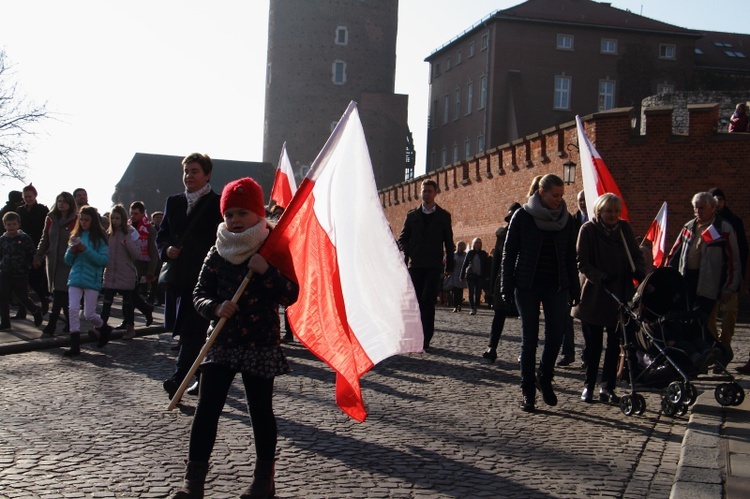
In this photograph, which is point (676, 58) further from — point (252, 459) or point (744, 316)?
point (252, 459)

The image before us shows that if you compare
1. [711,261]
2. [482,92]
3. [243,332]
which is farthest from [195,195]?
[482,92]

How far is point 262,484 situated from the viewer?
15.7 ft

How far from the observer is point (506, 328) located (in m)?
17.1

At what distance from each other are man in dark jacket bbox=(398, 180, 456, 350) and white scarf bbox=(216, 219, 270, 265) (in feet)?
23.0

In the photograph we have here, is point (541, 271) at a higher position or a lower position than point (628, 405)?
higher

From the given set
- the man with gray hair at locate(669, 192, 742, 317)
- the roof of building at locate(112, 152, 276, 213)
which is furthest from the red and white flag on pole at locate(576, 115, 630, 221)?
the roof of building at locate(112, 152, 276, 213)

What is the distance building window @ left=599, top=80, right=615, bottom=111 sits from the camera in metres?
58.0

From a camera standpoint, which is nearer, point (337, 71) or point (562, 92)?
point (562, 92)

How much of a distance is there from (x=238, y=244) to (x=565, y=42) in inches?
2226

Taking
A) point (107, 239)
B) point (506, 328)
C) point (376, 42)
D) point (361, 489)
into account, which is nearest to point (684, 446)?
point (361, 489)

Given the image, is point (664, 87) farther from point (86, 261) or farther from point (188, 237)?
point (188, 237)

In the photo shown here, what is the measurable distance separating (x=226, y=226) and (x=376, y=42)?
7089 cm

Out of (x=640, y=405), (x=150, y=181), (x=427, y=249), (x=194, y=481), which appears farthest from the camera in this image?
(x=150, y=181)

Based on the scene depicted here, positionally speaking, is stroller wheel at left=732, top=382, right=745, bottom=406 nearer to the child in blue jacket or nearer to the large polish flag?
the large polish flag
